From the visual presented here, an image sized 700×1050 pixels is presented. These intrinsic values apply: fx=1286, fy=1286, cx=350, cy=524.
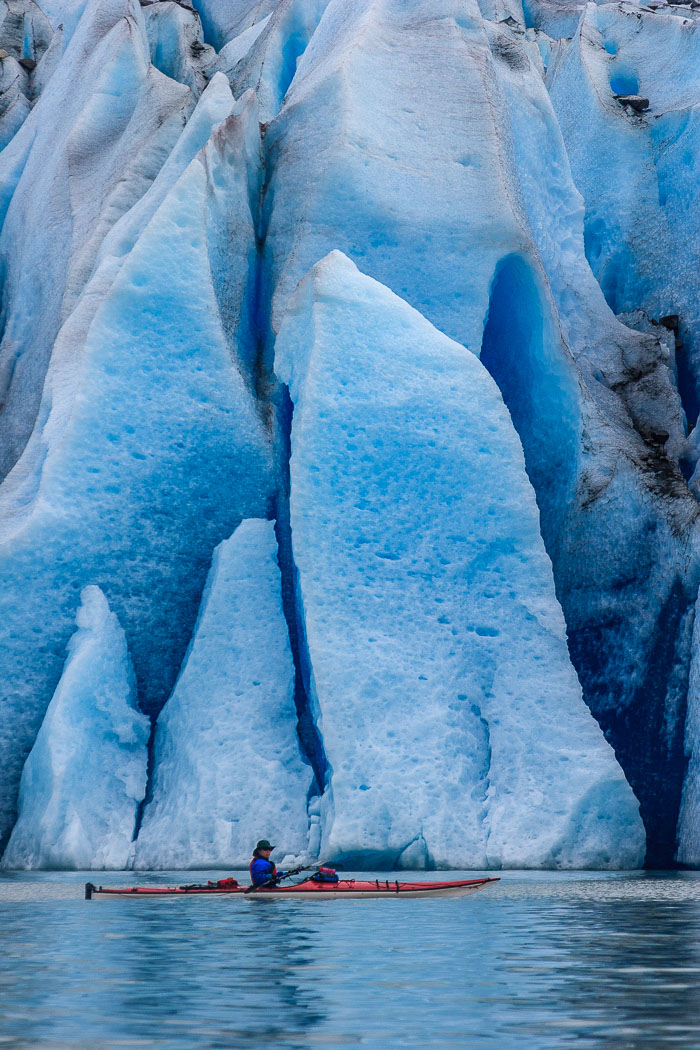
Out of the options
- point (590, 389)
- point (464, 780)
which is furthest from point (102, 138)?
point (464, 780)

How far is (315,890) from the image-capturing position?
1066cm

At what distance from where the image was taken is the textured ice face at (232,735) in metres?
13.4

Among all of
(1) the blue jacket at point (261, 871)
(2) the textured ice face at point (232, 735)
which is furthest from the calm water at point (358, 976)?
(2) the textured ice face at point (232, 735)

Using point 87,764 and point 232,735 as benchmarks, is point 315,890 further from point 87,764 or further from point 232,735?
point 87,764

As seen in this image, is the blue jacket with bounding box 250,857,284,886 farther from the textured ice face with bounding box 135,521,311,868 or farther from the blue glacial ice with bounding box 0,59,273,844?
the blue glacial ice with bounding box 0,59,273,844

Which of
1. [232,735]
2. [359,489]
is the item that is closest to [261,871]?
[232,735]

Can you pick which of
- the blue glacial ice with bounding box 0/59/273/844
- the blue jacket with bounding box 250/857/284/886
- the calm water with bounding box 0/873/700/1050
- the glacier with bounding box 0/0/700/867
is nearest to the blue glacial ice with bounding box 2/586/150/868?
the glacier with bounding box 0/0/700/867

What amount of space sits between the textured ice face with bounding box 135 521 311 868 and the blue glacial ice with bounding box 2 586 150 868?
0.30 meters

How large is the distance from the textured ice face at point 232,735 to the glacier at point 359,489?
3cm

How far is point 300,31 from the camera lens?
71.5 ft

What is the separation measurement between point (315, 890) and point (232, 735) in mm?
3335

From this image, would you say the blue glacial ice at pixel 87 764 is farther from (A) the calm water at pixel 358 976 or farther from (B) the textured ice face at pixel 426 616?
(A) the calm water at pixel 358 976

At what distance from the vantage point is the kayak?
402 inches

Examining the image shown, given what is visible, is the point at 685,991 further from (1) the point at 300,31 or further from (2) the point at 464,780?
(1) the point at 300,31
